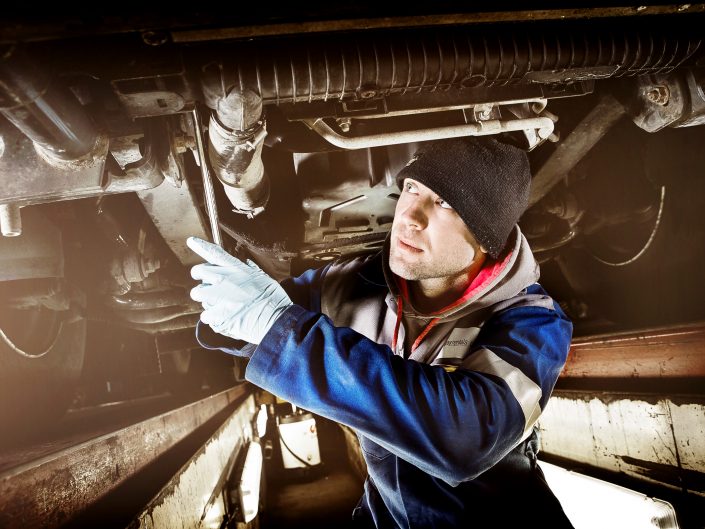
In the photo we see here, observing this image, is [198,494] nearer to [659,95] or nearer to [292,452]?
[659,95]

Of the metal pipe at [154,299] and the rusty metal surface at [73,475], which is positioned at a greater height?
the metal pipe at [154,299]

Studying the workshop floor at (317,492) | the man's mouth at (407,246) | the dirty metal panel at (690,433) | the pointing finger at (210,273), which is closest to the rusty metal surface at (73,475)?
the pointing finger at (210,273)

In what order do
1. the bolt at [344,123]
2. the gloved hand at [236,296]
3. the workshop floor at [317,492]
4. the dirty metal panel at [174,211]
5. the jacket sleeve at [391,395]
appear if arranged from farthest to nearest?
the workshop floor at [317,492] → the dirty metal panel at [174,211] → the bolt at [344,123] → the gloved hand at [236,296] → the jacket sleeve at [391,395]

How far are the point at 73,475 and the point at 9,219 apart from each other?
0.74 m

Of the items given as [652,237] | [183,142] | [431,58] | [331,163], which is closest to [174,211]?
[183,142]

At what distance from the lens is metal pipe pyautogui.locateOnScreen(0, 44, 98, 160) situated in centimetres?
71

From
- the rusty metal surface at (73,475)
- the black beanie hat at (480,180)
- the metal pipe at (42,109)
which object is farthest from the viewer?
the black beanie hat at (480,180)

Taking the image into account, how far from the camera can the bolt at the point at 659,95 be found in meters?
1.39

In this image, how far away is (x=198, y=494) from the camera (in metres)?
1.79

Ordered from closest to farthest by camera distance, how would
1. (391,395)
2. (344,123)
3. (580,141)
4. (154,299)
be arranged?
(391,395), (344,123), (580,141), (154,299)

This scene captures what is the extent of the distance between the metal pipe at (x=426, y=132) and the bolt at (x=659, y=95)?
0.38m

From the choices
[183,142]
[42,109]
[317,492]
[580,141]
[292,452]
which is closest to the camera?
[42,109]

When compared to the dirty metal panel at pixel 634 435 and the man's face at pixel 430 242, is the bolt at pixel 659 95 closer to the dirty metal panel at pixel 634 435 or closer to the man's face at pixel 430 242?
the man's face at pixel 430 242

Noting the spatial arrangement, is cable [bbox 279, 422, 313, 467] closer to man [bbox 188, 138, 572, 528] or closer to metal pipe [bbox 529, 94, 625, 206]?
man [bbox 188, 138, 572, 528]
